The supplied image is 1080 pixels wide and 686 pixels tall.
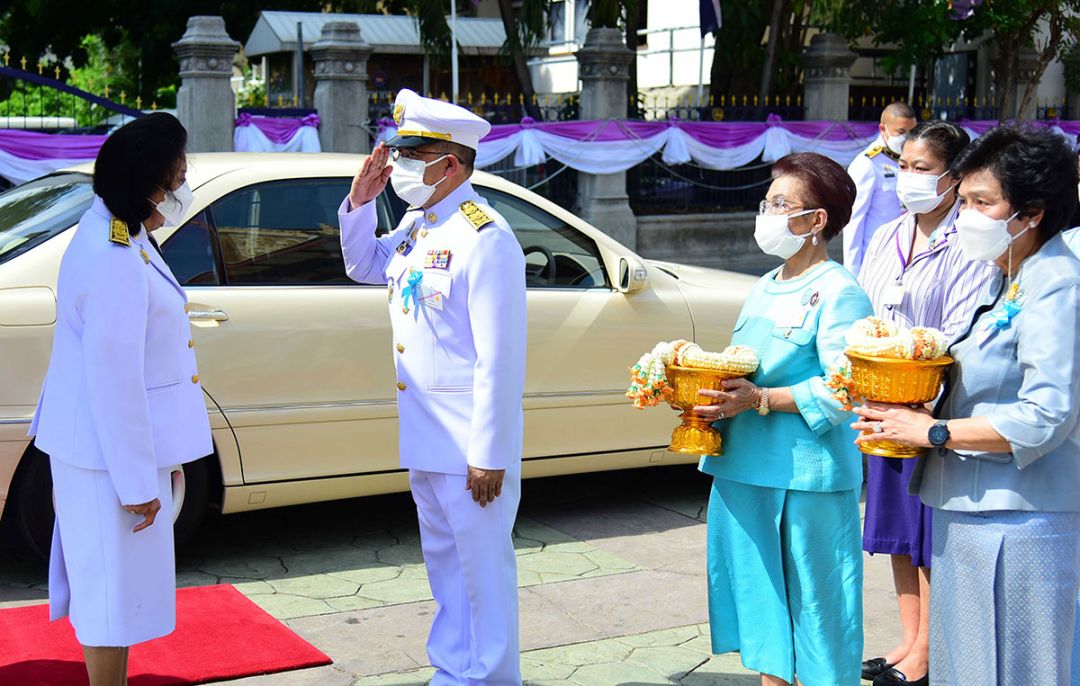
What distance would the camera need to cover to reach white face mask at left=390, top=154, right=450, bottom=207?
3840 millimetres

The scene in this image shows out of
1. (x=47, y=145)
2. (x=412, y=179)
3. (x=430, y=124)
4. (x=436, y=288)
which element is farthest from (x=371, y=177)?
(x=47, y=145)

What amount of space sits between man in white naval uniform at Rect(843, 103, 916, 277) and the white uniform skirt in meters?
3.96

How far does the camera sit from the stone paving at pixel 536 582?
14.7ft

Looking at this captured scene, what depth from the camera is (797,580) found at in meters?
3.76

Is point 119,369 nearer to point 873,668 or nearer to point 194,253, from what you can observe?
point 194,253

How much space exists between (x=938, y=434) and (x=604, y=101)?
41.5ft

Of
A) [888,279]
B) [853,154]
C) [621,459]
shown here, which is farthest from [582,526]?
[853,154]

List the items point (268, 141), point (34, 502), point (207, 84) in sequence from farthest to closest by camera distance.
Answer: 1. point (268, 141)
2. point (207, 84)
3. point (34, 502)

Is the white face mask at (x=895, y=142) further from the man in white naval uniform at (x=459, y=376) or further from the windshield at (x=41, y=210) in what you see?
the windshield at (x=41, y=210)

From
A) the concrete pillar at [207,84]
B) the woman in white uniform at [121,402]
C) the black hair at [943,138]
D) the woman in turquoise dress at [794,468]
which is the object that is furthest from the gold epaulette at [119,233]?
the concrete pillar at [207,84]

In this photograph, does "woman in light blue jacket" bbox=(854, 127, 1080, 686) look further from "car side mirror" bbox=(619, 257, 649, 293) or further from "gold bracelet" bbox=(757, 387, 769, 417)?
"car side mirror" bbox=(619, 257, 649, 293)

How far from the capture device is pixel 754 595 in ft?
12.5

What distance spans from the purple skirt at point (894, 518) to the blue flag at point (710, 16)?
41.7 feet

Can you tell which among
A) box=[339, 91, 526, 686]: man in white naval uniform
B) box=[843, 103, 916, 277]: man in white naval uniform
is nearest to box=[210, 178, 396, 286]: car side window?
box=[339, 91, 526, 686]: man in white naval uniform
